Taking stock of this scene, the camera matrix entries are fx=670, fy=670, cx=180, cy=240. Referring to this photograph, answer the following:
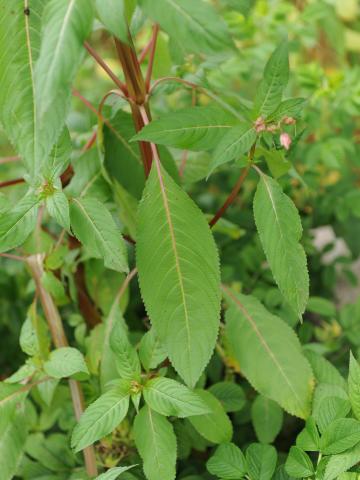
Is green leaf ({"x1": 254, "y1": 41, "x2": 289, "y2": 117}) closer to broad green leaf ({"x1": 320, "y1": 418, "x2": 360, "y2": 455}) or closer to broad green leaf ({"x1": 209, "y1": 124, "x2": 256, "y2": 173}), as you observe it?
broad green leaf ({"x1": 209, "y1": 124, "x2": 256, "y2": 173})

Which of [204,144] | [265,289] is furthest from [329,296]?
[204,144]

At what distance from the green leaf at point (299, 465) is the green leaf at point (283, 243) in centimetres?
17

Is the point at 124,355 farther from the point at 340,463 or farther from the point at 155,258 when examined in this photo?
the point at 340,463

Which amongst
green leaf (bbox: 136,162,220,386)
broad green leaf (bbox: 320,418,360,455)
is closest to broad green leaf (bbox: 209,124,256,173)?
green leaf (bbox: 136,162,220,386)

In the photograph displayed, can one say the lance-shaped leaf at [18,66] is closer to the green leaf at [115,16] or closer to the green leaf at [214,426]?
the green leaf at [115,16]

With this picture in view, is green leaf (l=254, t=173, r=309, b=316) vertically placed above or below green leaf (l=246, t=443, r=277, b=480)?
above

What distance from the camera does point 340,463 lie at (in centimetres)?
75

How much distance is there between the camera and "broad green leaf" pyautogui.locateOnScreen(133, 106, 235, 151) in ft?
2.51

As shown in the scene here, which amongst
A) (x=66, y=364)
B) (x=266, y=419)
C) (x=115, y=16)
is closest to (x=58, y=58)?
(x=115, y=16)

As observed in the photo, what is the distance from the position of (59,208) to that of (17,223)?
0.18ft

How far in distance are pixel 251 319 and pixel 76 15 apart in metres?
0.53

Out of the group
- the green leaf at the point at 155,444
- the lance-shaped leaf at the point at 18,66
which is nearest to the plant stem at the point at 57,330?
the green leaf at the point at 155,444

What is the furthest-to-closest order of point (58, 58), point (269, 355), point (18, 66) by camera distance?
1. point (269, 355)
2. point (18, 66)
3. point (58, 58)

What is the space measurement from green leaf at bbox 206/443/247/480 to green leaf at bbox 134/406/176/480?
0.19ft
